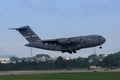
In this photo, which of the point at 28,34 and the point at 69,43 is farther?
the point at 28,34

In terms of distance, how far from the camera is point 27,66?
474ft

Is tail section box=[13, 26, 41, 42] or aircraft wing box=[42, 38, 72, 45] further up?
tail section box=[13, 26, 41, 42]

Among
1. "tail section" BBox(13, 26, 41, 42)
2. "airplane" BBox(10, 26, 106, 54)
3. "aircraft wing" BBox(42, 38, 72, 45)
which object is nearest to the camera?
"airplane" BBox(10, 26, 106, 54)

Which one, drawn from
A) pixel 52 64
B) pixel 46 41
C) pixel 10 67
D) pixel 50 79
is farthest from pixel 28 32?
pixel 52 64

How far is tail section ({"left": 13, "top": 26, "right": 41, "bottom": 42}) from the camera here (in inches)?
3794

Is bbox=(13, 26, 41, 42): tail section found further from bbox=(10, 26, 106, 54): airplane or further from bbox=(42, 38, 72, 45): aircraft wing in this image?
bbox=(42, 38, 72, 45): aircraft wing

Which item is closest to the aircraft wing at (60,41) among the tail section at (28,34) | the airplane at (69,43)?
the airplane at (69,43)

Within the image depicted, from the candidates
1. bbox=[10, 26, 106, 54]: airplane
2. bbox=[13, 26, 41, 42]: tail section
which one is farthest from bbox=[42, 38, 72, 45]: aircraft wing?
bbox=[13, 26, 41, 42]: tail section

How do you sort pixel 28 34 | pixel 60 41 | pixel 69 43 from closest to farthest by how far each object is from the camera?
pixel 69 43 < pixel 60 41 < pixel 28 34

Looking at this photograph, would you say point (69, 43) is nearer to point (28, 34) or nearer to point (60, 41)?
point (60, 41)

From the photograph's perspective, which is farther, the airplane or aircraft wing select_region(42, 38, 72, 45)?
aircraft wing select_region(42, 38, 72, 45)

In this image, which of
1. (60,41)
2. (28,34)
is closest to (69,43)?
(60,41)

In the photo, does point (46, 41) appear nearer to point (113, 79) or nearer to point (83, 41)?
point (83, 41)

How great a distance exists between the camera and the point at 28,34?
98.6 metres
